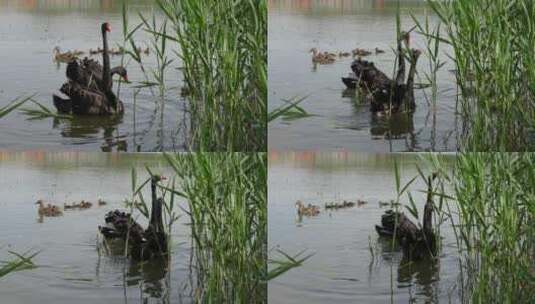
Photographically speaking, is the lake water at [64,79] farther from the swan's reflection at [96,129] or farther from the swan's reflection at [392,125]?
the swan's reflection at [392,125]

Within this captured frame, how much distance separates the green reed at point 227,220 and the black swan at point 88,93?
1.33 m

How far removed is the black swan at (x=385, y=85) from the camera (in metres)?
5.78

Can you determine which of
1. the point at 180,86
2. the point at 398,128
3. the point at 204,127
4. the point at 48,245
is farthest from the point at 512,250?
the point at 48,245

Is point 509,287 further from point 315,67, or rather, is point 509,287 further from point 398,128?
point 315,67

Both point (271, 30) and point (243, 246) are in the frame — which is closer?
point (243, 246)

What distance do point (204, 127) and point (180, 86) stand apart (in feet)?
3.24

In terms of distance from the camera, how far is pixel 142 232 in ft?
18.1

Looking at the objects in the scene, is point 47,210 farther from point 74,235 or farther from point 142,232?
point 142,232

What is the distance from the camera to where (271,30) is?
21.3ft

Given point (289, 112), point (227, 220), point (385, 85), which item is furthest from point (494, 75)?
point (227, 220)

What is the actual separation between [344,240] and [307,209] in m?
0.30

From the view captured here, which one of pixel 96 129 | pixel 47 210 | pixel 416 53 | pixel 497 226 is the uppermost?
pixel 416 53

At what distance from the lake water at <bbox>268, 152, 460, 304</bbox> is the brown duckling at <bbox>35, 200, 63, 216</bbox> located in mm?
1316

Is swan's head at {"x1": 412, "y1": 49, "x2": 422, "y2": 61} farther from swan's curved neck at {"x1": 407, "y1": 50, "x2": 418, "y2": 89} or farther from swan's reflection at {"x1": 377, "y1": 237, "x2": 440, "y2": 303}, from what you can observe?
swan's reflection at {"x1": 377, "y1": 237, "x2": 440, "y2": 303}
